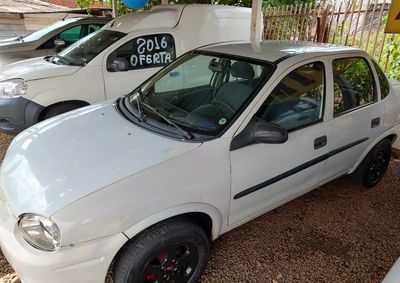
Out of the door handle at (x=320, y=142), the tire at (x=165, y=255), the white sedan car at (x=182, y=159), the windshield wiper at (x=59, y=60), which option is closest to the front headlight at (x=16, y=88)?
the windshield wiper at (x=59, y=60)

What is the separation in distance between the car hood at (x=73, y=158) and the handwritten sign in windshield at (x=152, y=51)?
2.32m

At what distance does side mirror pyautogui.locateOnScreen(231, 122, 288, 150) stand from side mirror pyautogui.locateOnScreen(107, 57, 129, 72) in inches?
109

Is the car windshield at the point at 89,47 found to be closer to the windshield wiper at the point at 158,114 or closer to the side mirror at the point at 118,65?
the side mirror at the point at 118,65

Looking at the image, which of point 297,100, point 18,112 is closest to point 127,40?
point 18,112

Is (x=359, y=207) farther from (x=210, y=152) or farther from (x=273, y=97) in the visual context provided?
(x=210, y=152)

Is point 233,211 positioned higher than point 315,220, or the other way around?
point 233,211

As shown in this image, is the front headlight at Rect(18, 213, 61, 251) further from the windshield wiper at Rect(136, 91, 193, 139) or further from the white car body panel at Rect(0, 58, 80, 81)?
the white car body panel at Rect(0, 58, 80, 81)

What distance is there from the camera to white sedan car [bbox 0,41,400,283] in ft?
5.70

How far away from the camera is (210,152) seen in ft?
6.82

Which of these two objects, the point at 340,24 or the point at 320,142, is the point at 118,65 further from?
the point at 340,24

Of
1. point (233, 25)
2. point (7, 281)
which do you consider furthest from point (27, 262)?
point (233, 25)

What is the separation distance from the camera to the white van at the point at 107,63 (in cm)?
395

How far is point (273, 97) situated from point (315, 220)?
141 cm

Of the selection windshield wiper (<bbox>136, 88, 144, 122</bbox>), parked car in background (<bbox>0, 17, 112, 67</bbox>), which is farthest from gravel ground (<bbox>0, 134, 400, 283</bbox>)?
parked car in background (<bbox>0, 17, 112, 67</bbox>)
